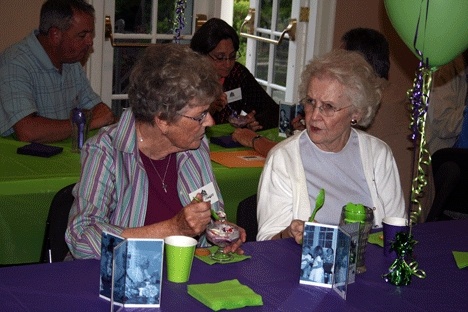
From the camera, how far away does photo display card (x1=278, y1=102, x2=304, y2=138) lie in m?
4.25

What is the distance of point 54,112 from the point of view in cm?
429

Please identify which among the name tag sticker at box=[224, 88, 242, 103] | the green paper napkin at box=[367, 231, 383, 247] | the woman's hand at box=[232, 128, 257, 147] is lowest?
the green paper napkin at box=[367, 231, 383, 247]

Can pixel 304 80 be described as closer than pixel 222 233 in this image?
No

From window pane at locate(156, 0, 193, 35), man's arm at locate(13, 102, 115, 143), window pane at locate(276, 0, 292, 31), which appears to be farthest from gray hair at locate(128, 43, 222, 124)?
window pane at locate(276, 0, 292, 31)

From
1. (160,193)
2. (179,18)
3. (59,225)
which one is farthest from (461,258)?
(179,18)

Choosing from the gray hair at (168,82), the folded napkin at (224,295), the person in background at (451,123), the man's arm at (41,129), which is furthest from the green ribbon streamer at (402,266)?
the person in background at (451,123)

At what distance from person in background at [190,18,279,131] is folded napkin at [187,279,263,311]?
2.27 m

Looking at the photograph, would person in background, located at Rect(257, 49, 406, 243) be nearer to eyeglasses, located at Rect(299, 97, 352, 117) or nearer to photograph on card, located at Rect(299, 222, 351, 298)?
eyeglasses, located at Rect(299, 97, 352, 117)

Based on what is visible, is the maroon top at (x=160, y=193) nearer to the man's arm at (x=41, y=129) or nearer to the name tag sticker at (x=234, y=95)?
the man's arm at (x=41, y=129)

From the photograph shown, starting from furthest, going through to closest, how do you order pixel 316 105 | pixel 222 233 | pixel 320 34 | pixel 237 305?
1. pixel 320 34
2. pixel 316 105
3. pixel 222 233
4. pixel 237 305

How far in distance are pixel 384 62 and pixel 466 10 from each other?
1.31 m

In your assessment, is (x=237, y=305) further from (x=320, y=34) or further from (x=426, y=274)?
(x=320, y=34)

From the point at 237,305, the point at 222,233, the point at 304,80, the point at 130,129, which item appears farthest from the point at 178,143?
the point at 237,305

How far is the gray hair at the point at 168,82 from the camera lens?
8.48ft
